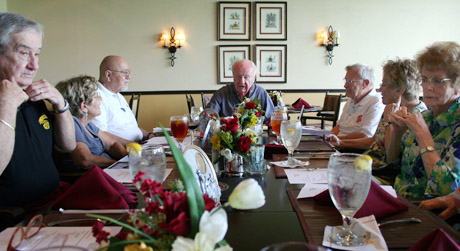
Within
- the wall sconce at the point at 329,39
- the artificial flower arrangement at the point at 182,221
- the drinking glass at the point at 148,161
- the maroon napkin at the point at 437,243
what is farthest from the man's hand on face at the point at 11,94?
the wall sconce at the point at 329,39

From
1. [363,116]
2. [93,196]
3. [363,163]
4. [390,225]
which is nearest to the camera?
[363,163]

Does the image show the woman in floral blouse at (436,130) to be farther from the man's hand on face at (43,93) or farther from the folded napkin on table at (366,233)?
the man's hand on face at (43,93)

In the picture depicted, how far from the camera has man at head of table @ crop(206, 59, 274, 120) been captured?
3.48 m

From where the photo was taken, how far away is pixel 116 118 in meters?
2.79

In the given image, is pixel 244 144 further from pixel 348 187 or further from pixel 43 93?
pixel 43 93

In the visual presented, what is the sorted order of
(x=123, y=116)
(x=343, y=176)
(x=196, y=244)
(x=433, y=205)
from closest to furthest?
1. (x=196, y=244)
2. (x=343, y=176)
3. (x=433, y=205)
4. (x=123, y=116)

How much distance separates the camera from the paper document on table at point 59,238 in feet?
2.32

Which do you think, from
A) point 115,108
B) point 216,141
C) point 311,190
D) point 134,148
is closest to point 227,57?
point 115,108

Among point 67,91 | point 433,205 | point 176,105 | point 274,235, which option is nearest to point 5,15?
point 67,91

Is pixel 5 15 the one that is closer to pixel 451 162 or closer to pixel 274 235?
pixel 274 235

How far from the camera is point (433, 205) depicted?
108 centimetres

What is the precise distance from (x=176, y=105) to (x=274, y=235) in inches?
223

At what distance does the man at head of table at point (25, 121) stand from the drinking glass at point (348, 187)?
1193mm

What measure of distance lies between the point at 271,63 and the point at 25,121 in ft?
17.0
